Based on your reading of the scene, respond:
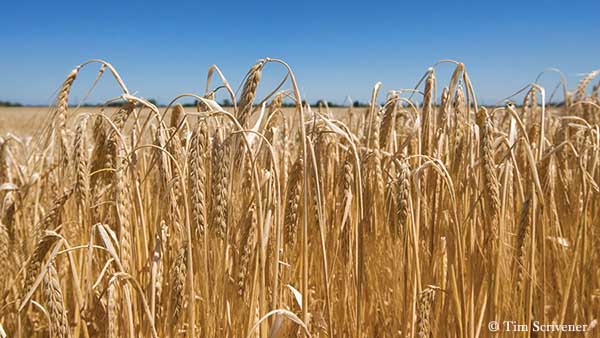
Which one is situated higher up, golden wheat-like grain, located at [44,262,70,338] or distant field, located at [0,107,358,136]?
distant field, located at [0,107,358,136]

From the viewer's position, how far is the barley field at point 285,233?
0.85 metres

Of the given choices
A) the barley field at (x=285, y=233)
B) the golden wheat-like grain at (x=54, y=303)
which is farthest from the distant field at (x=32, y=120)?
the golden wheat-like grain at (x=54, y=303)

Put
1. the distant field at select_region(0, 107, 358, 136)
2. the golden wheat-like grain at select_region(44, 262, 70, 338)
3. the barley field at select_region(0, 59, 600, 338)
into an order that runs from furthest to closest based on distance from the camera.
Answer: the distant field at select_region(0, 107, 358, 136) < the barley field at select_region(0, 59, 600, 338) < the golden wheat-like grain at select_region(44, 262, 70, 338)

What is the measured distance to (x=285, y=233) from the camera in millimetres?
1036

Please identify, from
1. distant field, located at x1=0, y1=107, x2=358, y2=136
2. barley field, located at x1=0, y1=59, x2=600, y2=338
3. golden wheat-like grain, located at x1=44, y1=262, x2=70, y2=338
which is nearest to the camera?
golden wheat-like grain, located at x1=44, y1=262, x2=70, y2=338

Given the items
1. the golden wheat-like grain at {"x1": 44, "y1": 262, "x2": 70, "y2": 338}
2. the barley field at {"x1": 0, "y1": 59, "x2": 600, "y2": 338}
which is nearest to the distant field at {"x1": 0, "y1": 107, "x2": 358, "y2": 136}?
the barley field at {"x1": 0, "y1": 59, "x2": 600, "y2": 338}

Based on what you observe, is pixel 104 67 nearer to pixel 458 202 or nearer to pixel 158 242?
pixel 158 242

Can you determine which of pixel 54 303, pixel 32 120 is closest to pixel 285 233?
pixel 54 303

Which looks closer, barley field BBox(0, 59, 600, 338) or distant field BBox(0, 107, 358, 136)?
barley field BBox(0, 59, 600, 338)

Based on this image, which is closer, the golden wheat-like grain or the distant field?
the golden wheat-like grain

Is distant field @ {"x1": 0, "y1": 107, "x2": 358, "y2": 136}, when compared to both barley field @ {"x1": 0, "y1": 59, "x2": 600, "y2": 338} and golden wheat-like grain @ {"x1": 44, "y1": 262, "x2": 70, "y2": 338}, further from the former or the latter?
golden wheat-like grain @ {"x1": 44, "y1": 262, "x2": 70, "y2": 338}

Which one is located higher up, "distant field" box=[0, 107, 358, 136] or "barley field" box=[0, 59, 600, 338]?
"distant field" box=[0, 107, 358, 136]

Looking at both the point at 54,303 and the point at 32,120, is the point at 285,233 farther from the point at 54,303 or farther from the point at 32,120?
the point at 32,120

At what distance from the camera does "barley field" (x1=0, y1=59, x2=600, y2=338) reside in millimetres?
850
